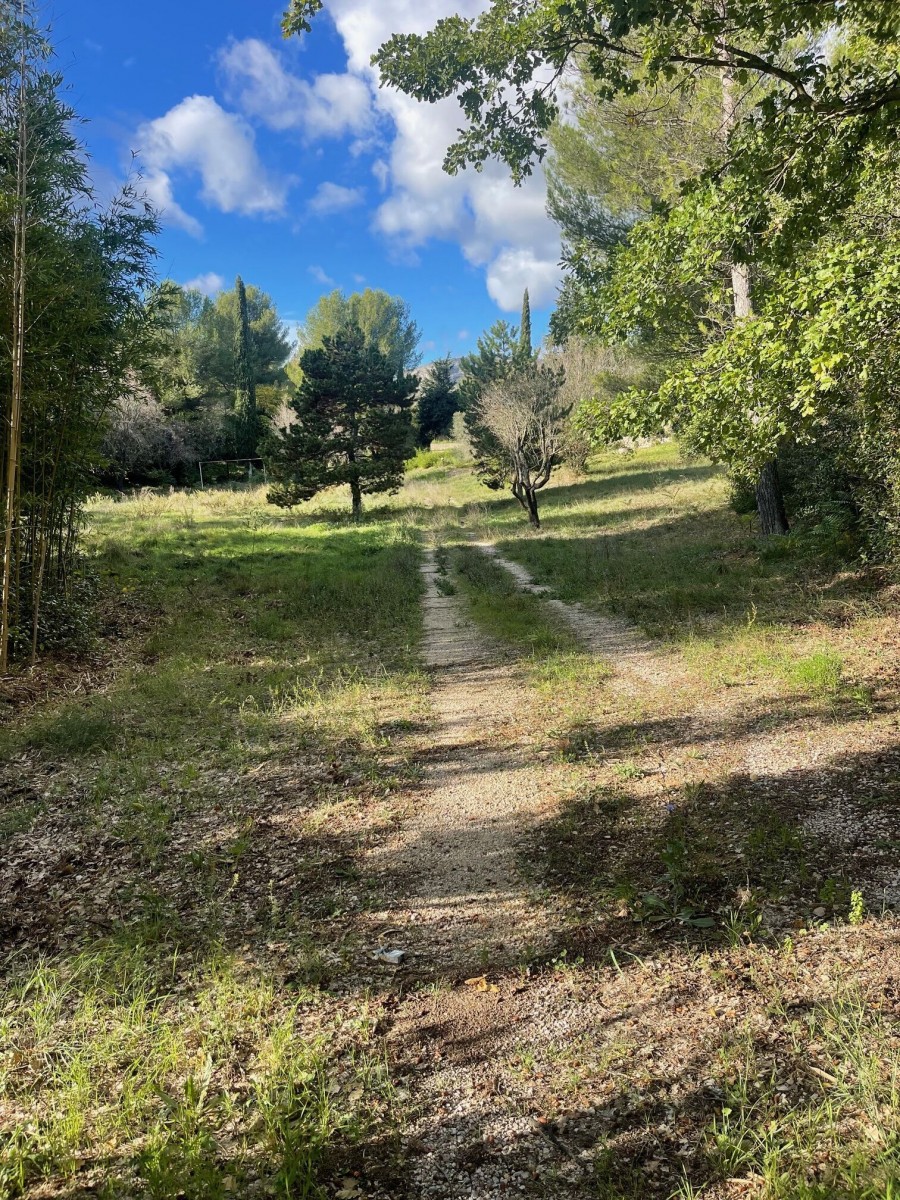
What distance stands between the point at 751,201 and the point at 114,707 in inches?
299

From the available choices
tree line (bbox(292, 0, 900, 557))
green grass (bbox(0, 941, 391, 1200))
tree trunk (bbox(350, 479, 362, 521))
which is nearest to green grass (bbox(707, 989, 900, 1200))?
green grass (bbox(0, 941, 391, 1200))

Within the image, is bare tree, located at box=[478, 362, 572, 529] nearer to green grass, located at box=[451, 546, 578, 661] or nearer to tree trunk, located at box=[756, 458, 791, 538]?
green grass, located at box=[451, 546, 578, 661]

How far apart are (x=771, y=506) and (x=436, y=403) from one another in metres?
42.2

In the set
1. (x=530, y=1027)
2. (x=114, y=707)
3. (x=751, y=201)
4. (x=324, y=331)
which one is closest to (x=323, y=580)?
(x=114, y=707)

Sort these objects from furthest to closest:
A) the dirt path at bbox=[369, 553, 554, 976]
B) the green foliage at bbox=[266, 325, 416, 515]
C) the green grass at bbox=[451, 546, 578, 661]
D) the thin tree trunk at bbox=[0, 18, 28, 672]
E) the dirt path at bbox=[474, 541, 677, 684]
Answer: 1. the green foliage at bbox=[266, 325, 416, 515]
2. the green grass at bbox=[451, 546, 578, 661]
3. the dirt path at bbox=[474, 541, 677, 684]
4. the thin tree trunk at bbox=[0, 18, 28, 672]
5. the dirt path at bbox=[369, 553, 554, 976]

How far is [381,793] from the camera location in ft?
16.4

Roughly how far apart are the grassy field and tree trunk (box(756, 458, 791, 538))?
13.8 ft

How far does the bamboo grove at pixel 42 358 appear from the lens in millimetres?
7359

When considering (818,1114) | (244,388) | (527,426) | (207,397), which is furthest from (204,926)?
(244,388)

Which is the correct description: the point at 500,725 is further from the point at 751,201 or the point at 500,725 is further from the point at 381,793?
the point at 751,201

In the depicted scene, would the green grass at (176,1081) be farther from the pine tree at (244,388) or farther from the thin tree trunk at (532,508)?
the pine tree at (244,388)

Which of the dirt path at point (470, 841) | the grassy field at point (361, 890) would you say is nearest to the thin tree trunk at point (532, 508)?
the grassy field at point (361, 890)

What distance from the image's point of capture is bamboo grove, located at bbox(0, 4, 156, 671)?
736cm

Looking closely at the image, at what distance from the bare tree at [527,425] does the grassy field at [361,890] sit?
14101mm
